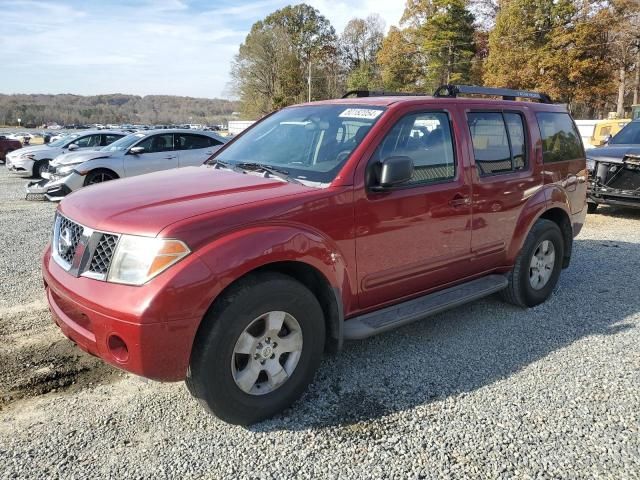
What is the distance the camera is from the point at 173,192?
3102mm

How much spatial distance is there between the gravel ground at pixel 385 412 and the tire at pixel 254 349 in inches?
6.6

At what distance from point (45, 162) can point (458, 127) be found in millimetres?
15409

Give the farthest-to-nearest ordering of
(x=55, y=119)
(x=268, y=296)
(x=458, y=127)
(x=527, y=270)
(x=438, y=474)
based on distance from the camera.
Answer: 1. (x=55, y=119)
2. (x=527, y=270)
3. (x=458, y=127)
4. (x=268, y=296)
5. (x=438, y=474)

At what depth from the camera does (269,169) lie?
3.52 meters

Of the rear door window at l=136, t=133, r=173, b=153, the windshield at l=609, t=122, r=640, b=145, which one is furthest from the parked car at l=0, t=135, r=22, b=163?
the windshield at l=609, t=122, r=640, b=145

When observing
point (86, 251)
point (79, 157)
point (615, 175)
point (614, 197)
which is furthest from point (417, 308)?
point (79, 157)

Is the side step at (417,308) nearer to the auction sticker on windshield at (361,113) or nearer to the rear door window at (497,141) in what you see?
the rear door window at (497,141)

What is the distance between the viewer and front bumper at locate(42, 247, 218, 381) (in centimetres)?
246

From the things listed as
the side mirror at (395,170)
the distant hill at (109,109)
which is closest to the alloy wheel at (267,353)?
the side mirror at (395,170)

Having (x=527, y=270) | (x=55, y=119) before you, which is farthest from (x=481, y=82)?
(x=55, y=119)

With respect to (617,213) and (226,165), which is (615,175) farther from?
(226,165)

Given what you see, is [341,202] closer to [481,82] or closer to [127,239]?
[127,239]

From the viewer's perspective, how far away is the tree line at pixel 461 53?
34344 millimetres

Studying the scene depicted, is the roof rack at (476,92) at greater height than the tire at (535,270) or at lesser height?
greater
